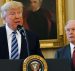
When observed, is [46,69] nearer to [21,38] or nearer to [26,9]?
[21,38]

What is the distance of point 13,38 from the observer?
9.01 ft

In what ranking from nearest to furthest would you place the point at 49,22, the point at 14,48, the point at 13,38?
the point at 14,48
the point at 13,38
the point at 49,22

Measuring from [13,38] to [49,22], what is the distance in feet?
6.52

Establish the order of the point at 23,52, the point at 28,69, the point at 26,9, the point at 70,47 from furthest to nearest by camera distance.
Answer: the point at 26,9 → the point at 70,47 → the point at 23,52 → the point at 28,69

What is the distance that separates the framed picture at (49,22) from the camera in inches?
181

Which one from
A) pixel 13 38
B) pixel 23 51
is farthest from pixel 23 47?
pixel 13 38

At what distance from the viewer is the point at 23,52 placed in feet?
8.61

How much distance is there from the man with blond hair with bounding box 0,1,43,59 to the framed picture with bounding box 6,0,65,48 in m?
1.72

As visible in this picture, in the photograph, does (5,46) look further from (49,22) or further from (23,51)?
(49,22)

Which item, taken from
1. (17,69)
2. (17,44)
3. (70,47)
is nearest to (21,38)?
(17,44)

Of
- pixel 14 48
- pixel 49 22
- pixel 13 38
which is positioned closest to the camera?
pixel 14 48

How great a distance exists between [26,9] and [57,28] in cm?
67

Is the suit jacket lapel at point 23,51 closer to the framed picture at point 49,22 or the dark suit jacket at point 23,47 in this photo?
the dark suit jacket at point 23,47

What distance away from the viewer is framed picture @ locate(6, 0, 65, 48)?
15.0 ft
